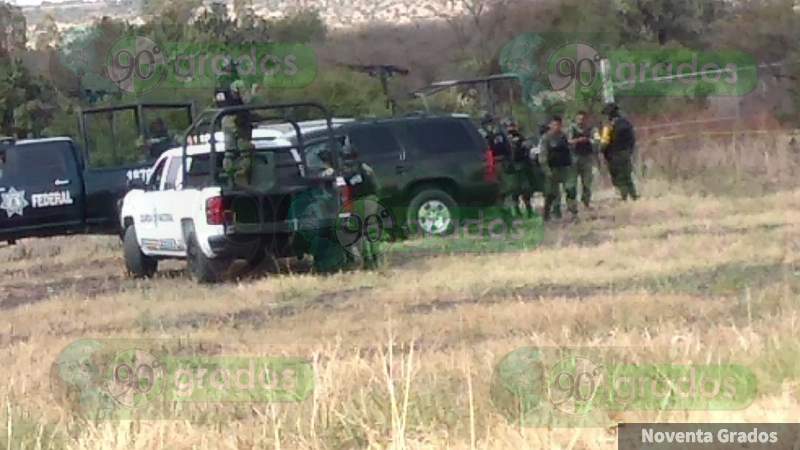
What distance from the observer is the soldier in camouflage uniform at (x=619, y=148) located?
2120 cm

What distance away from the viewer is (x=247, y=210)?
14.2 m

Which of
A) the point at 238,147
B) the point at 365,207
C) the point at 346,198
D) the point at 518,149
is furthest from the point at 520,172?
the point at 238,147

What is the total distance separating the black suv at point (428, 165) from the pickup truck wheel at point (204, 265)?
13.1ft

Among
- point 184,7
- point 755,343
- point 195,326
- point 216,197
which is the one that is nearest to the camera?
point 755,343

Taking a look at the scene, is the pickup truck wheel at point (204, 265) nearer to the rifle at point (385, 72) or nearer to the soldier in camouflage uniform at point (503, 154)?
the soldier in camouflage uniform at point (503, 154)

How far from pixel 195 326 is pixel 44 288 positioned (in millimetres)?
4682

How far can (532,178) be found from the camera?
2003cm

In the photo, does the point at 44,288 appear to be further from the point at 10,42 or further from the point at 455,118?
the point at 10,42

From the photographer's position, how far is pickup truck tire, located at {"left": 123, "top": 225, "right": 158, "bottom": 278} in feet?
53.2

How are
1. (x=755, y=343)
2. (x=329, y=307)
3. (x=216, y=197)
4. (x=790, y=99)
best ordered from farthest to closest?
(x=790, y=99) < (x=216, y=197) < (x=329, y=307) < (x=755, y=343)

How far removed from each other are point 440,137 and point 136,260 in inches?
179

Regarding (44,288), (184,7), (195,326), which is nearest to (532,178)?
(44,288)

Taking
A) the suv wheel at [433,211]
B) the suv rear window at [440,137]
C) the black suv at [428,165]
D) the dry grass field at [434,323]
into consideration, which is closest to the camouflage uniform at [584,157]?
the dry grass field at [434,323]

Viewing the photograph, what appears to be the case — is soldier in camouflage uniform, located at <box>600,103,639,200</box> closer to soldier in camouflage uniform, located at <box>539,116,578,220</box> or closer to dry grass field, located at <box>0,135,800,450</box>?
soldier in camouflage uniform, located at <box>539,116,578,220</box>
